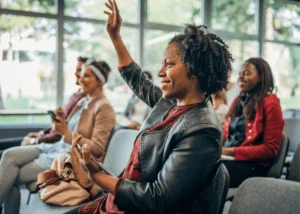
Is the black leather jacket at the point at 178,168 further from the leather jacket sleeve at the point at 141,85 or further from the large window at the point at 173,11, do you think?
the large window at the point at 173,11

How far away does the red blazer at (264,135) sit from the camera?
212 cm

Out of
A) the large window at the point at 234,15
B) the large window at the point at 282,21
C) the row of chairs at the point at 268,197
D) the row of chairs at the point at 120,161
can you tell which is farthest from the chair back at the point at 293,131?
the large window at the point at 282,21

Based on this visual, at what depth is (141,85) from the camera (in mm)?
1589

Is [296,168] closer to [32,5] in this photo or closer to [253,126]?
[253,126]

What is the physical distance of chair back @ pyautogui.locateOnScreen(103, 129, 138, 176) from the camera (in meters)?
1.92

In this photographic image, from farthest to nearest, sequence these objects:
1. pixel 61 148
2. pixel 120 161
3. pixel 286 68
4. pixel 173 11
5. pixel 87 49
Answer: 1. pixel 286 68
2. pixel 173 11
3. pixel 87 49
4. pixel 61 148
5. pixel 120 161

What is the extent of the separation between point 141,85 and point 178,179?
0.68 m

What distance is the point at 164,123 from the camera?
1186 mm

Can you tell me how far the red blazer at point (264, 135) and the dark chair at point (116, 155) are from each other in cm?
72

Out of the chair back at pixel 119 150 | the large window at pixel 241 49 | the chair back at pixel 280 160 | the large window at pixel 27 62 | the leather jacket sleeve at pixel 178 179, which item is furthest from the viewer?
the large window at pixel 241 49

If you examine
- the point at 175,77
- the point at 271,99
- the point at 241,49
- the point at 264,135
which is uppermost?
the point at 241,49

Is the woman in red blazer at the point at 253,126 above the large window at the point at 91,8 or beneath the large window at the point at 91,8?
beneath

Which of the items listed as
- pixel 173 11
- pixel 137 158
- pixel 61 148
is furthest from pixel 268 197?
pixel 173 11

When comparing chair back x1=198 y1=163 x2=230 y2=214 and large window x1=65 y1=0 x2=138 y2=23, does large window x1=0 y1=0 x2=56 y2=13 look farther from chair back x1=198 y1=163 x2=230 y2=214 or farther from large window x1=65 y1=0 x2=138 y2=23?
chair back x1=198 y1=163 x2=230 y2=214
